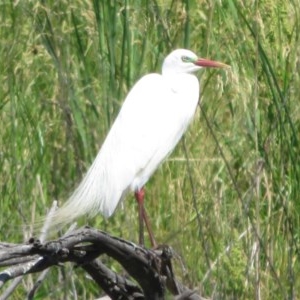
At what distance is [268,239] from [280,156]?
0.55 ft

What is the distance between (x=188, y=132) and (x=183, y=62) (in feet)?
0.76

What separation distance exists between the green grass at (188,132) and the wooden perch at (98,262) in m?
0.54

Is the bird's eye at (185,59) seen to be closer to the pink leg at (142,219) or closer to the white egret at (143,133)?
the white egret at (143,133)

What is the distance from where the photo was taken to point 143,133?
2176 millimetres

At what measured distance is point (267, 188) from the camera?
6.10ft

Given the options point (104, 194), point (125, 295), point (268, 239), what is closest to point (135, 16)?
point (104, 194)

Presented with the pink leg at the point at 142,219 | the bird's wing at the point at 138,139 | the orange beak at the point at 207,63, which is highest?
the orange beak at the point at 207,63

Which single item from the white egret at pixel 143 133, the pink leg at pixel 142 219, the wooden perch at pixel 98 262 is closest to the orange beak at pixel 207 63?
the white egret at pixel 143 133

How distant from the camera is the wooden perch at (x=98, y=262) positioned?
2.74 feet

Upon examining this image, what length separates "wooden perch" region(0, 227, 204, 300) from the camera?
0.83 meters

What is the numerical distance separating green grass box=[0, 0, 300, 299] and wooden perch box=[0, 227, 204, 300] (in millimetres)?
539

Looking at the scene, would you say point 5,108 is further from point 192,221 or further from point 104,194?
point 192,221

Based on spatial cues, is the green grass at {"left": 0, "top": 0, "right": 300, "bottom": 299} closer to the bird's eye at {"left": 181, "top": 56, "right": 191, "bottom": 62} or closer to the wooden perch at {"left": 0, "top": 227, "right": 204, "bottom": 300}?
the bird's eye at {"left": 181, "top": 56, "right": 191, "bottom": 62}

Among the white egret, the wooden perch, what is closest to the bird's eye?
the white egret
